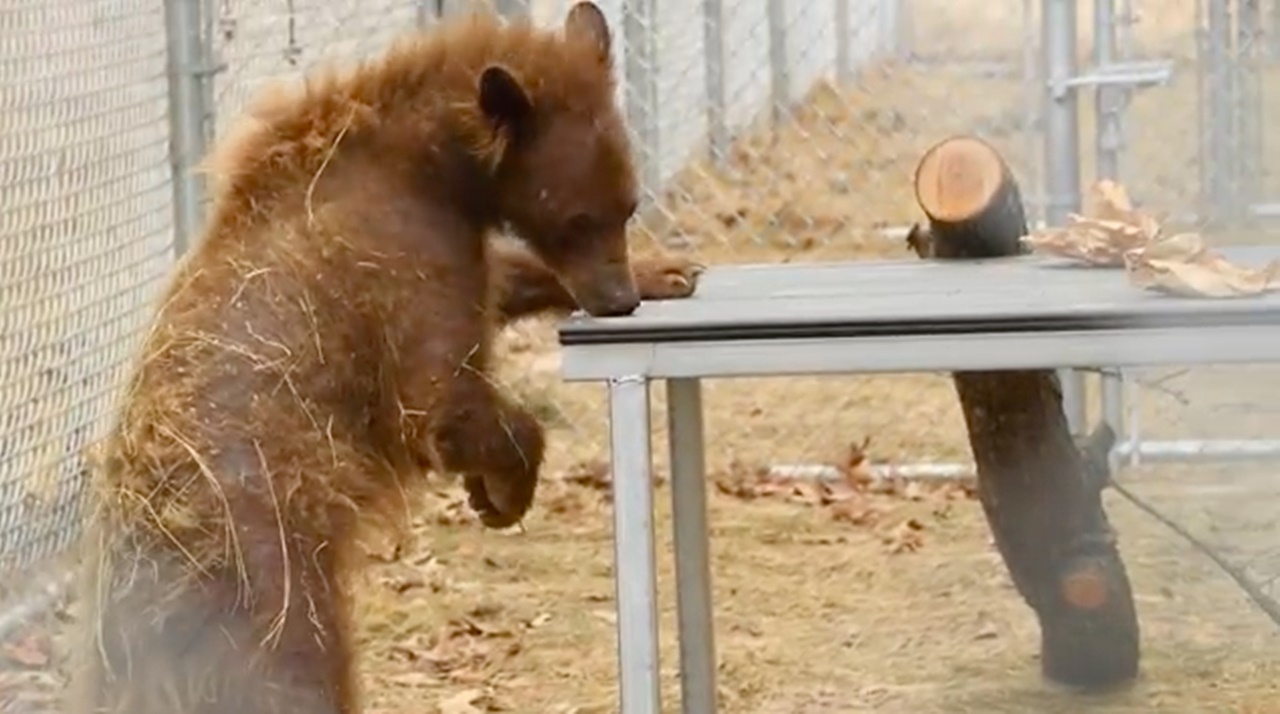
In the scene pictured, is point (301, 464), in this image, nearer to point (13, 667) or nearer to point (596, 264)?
point (596, 264)

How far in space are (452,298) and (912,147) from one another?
31.4 feet

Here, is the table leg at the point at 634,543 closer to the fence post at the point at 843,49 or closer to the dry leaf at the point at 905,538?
the dry leaf at the point at 905,538

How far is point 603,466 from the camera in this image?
8141 mm

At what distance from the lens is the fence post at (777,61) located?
12.0m

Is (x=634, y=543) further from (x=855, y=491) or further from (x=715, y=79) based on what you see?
(x=715, y=79)

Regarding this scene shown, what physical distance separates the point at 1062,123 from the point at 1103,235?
8.34ft

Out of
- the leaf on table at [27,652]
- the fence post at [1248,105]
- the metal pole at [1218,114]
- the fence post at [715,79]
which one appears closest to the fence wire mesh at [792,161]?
the fence post at [715,79]

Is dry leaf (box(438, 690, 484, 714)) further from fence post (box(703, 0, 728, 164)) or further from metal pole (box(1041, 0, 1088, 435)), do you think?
fence post (box(703, 0, 728, 164))

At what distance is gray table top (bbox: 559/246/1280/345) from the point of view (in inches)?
146

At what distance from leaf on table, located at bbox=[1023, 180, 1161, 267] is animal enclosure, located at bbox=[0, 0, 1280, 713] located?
1.47ft

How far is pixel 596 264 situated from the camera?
13.9 feet

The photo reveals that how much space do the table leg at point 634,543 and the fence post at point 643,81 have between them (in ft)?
19.0

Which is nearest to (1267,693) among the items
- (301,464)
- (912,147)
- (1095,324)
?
(1095,324)

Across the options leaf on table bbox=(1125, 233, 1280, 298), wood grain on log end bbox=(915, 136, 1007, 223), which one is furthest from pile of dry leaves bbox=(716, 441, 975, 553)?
leaf on table bbox=(1125, 233, 1280, 298)
